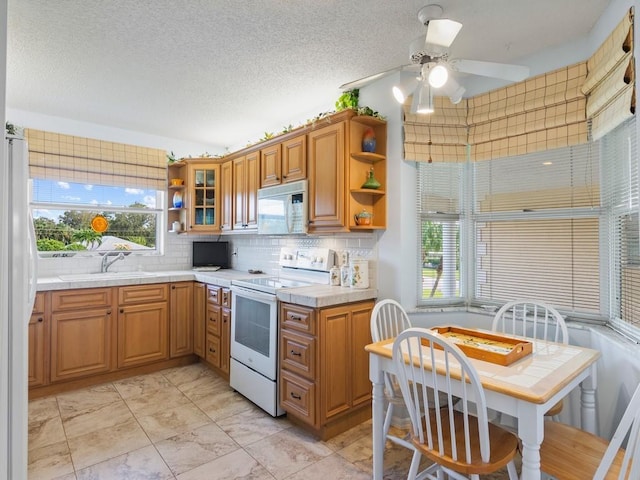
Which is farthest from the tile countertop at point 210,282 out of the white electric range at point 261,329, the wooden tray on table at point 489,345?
the wooden tray on table at point 489,345

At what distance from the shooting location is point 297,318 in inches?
100

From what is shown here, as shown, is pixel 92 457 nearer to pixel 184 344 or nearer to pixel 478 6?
pixel 184 344

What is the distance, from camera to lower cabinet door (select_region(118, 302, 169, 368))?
11.4 feet

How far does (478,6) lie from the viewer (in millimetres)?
1912

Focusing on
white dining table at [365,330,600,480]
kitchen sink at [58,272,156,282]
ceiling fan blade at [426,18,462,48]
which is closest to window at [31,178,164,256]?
kitchen sink at [58,272,156,282]

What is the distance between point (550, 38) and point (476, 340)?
1951 millimetres

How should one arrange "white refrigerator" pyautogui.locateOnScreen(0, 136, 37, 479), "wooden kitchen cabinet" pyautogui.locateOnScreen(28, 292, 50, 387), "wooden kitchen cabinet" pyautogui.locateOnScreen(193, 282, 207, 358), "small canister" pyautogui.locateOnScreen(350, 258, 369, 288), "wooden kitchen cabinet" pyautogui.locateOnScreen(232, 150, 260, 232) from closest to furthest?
"white refrigerator" pyautogui.locateOnScreen(0, 136, 37, 479) < "small canister" pyautogui.locateOnScreen(350, 258, 369, 288) < "wooden kitchen cabinet" pyautogui.locateOnScreen(28, 292, 50, 387) < "wooden kitchen cabinet" pyautogui.locateOnScreen(232, 150, 260, 232) < "wooden kitchen cabinet" pyautogui.locateOnScreen(193, 282, 207, 358)

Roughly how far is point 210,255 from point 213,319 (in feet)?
3.87

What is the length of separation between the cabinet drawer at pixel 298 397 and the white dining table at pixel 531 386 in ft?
2.05

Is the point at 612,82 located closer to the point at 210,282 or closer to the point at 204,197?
the point at 210,282

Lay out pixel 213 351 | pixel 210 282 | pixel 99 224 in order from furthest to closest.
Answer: pixel 99 224, pixel 210 282, pixel 213 351

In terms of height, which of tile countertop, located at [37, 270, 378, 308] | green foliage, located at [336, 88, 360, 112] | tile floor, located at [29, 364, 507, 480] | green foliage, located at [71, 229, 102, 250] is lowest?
tile floor, located at [29, 364, 507, 480]

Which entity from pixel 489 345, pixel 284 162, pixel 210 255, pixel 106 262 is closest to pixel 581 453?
pixel 489 345

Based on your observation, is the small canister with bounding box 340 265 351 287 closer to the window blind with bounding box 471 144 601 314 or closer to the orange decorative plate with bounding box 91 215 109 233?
the window blind with bounding box 471 144 601 314
